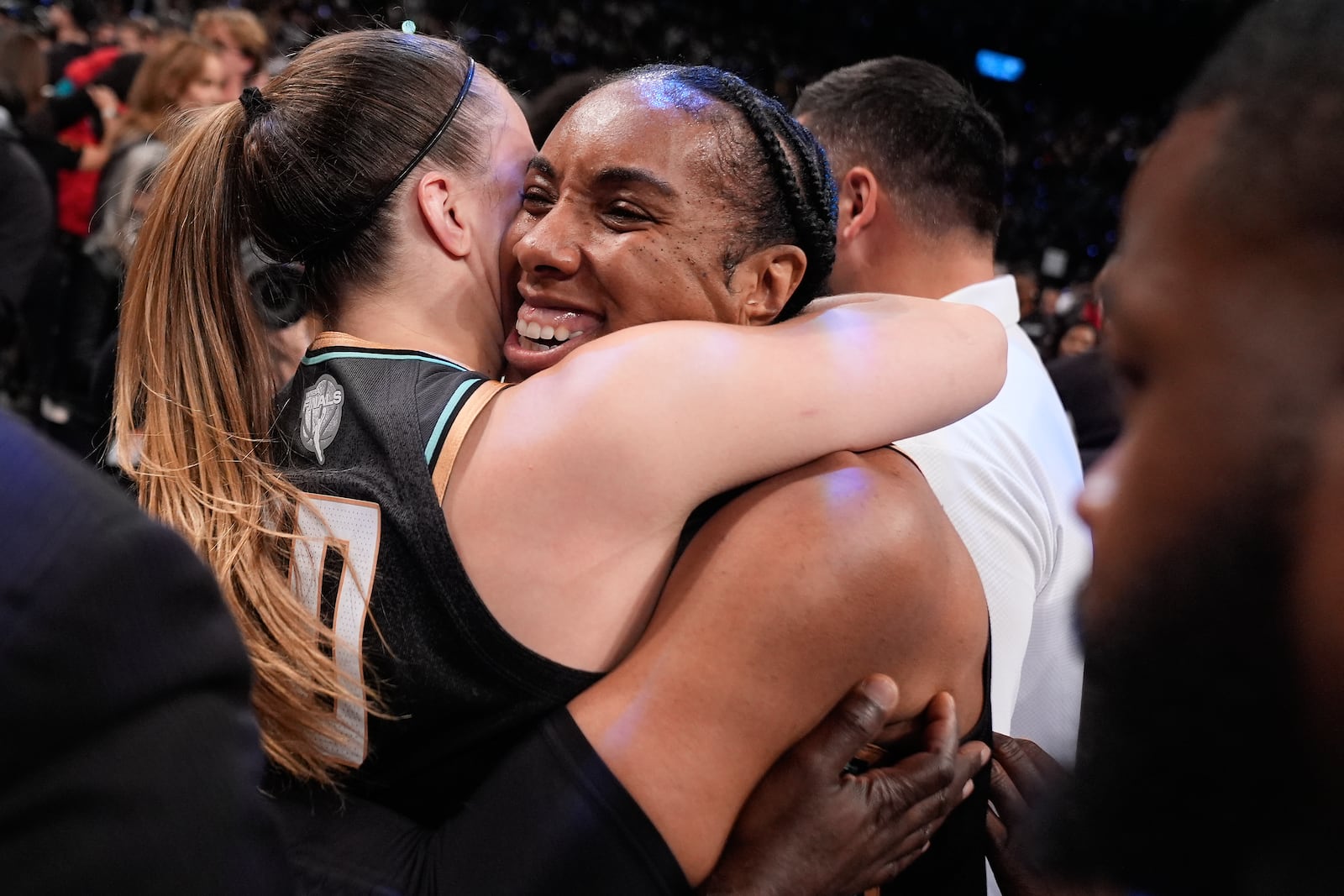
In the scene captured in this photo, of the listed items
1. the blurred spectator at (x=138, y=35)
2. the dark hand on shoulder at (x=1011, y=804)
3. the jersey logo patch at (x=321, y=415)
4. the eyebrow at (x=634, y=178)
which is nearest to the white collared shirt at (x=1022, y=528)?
the dark hand on shoulder at (x=1011, y=804)

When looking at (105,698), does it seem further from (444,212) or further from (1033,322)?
(1033,322)

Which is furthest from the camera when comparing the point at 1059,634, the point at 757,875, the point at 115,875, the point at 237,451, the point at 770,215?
the point at 1059,634

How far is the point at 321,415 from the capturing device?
52.7 inches

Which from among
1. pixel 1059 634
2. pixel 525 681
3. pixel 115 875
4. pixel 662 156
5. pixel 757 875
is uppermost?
pixel 662 156

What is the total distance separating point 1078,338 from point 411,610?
5.45 m

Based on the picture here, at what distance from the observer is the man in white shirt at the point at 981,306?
1860mm

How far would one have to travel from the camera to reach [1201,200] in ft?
1.53

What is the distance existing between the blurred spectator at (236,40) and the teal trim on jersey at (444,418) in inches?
157

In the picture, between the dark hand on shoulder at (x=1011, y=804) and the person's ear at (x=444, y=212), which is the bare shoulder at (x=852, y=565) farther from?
the person's ear at (x=444, y=212)

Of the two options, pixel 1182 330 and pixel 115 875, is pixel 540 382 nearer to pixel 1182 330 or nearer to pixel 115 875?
pixel 115 875

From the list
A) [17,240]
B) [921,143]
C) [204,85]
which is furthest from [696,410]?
[17,240]

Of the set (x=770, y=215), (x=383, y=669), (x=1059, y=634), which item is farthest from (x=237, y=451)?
(x=1059, y=634)

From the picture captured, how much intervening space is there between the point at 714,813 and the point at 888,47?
1269 centimetres

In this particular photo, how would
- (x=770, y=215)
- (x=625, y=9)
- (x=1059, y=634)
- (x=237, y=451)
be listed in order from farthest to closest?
(x=625, y=9) < (x=1059, y=634) < (x=770, y=215) < (x=237, y=451)
